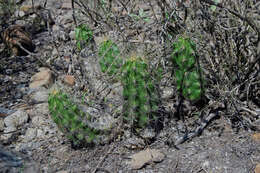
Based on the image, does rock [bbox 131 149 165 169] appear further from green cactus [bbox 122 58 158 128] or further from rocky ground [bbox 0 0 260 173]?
green cactus [bbox 122 58 158 128]

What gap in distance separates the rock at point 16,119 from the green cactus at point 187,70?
4.54 ft

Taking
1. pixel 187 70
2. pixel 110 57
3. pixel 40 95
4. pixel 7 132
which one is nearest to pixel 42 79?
pixel 40 95

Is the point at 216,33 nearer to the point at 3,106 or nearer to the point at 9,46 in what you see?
the point at 3,106

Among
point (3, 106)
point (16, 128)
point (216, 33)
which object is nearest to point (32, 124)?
point (16, 128)

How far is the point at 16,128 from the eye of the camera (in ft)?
9.27

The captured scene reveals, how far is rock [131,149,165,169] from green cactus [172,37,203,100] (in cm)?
45

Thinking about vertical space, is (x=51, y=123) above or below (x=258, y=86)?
below

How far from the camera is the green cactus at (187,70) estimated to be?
86.5 inches

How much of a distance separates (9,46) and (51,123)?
157cm

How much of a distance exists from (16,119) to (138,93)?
50.1 inches

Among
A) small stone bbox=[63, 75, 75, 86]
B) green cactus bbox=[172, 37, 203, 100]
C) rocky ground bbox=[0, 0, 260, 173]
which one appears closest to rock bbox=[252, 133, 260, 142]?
rocky ground bbox=[0, 0, 260, 173]

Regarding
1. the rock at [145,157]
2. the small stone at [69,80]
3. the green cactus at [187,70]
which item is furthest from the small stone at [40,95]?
the green cactus at [187,70]

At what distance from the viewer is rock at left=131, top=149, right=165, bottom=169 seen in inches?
87.4

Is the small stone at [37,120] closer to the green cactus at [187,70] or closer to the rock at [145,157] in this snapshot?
the rock at [145,157]
